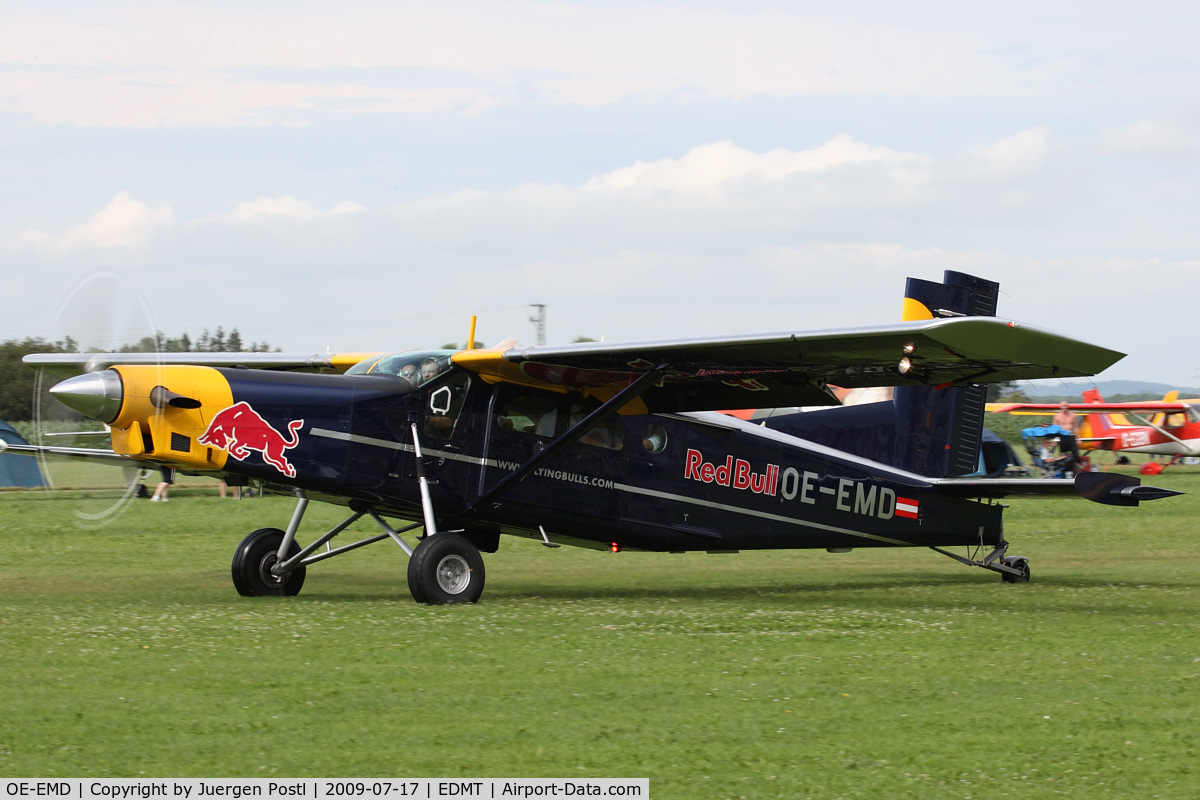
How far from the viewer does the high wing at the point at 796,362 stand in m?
9.49

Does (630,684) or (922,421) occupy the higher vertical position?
(922,421)

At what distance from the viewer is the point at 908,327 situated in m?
9.56

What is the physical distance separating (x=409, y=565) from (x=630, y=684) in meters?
3.79

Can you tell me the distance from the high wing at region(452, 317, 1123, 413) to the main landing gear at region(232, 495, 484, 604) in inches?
72.0

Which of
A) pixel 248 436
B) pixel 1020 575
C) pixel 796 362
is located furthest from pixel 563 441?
pixel 1020 575

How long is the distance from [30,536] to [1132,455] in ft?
163

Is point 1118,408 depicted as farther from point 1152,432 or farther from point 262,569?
point 262,569

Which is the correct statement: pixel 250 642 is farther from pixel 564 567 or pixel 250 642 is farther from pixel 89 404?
pixel 564 567

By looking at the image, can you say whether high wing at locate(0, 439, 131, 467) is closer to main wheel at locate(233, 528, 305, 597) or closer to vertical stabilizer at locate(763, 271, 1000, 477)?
main wheel at locate(233, 528, 305, 597)

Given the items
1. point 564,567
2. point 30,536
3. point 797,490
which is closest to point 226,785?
point 797,490

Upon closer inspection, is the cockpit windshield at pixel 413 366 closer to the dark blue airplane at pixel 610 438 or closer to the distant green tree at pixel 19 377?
the dark blue airplane at pixel 610 438

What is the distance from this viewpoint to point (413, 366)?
38.5 feet

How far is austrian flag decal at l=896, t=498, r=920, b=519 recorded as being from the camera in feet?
47.5

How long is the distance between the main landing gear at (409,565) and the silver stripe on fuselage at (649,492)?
77 cm
